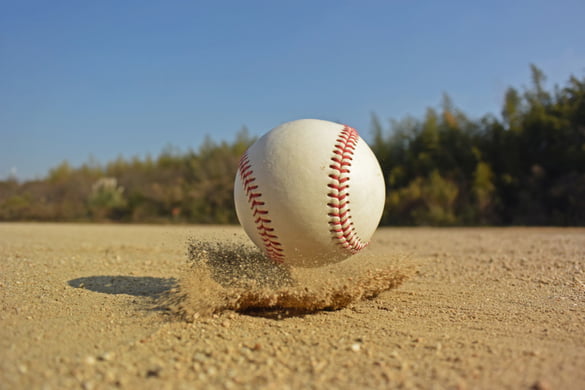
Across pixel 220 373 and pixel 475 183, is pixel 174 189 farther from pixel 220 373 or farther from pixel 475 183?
pixel 220 373

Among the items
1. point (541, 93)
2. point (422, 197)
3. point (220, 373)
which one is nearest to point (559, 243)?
point (220, 373)

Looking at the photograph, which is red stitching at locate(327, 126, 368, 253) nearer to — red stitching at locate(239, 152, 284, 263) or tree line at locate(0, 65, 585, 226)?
red stitching at locate(239, 152, 284, 263)

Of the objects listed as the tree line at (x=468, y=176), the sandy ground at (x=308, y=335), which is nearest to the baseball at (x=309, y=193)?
the sandy ground at (x=308, y=335)

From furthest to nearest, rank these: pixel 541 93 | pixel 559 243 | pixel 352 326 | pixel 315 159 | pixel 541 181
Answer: pixel 541 93 < pixel 541 181 < pixel 559 243 < pixel 315 159 < pixel 352 326

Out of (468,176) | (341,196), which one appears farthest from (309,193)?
(468,176)

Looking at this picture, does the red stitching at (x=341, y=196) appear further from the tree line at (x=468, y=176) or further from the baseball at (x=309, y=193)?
the tree line at (x=468, y=176)
